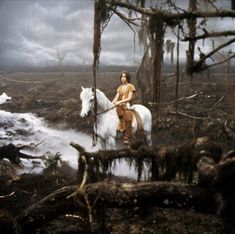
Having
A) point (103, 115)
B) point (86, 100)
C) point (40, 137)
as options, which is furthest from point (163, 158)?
point (40, 137)

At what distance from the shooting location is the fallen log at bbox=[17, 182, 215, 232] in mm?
5188

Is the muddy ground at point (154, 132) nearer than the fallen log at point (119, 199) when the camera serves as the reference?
No

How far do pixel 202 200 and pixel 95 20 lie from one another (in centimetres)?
409

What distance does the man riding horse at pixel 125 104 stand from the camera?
433 inches

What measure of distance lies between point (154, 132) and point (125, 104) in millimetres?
6551

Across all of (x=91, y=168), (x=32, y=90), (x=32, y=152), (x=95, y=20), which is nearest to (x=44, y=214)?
(x=91, y=168)

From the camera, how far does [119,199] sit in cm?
549

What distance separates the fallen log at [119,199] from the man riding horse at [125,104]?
17.4 ft

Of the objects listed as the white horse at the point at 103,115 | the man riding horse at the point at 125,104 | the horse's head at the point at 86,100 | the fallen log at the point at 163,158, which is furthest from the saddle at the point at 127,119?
the fallen log at the point at 163,158

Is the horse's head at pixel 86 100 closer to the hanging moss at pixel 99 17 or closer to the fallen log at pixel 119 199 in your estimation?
the hanging moss at pixel 99 17

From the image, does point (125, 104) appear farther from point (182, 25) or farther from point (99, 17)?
point (182, 25)

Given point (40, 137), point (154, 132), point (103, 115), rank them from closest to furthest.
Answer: point (103, 115), point (154, 132), point (40, 137)

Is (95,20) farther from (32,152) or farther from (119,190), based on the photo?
(32,152)

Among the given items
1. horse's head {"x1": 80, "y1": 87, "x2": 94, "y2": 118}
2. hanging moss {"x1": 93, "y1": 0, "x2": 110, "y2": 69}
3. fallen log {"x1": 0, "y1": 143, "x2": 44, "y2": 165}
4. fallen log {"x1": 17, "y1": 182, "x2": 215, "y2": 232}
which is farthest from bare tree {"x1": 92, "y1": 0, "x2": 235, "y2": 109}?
fallen log {"x1": 0, "y1": 143, "x2": 44, "y2": 165}
